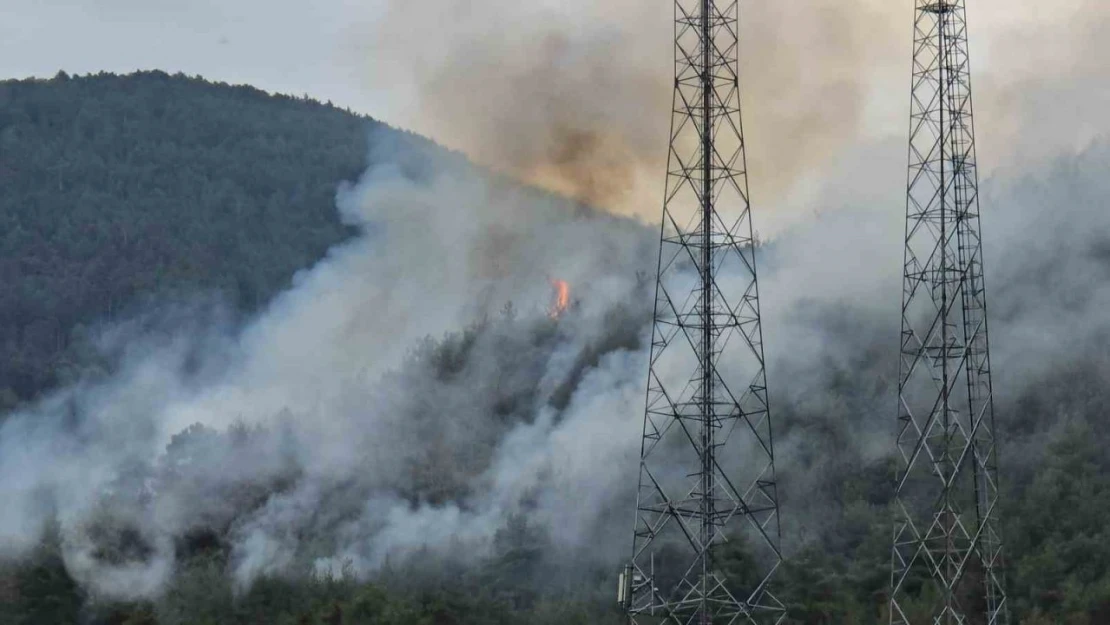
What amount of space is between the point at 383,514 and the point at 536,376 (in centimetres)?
1454

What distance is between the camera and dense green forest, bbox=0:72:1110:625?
4703 cm

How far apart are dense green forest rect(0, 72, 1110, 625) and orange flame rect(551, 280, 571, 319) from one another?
2.98 m

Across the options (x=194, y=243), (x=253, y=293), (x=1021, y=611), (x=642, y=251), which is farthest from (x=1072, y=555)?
(x=194, y=243)

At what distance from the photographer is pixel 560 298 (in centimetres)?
8412

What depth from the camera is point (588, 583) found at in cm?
5000

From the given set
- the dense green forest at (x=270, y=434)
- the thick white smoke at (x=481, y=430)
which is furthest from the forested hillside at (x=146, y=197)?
the thick white smoke at (x=481, y=430)

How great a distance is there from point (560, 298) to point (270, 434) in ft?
81.1

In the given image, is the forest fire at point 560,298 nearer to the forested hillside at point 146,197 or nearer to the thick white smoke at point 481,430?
the thick white smoke at point 481,430

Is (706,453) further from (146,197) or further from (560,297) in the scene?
(146,197)

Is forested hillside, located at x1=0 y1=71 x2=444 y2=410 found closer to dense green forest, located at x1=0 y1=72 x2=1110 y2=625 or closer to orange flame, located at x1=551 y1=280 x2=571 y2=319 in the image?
dense green forest, located at x1=0 y1=72 x2=1110 y2=625

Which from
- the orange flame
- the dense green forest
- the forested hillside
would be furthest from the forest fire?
the forested hillside

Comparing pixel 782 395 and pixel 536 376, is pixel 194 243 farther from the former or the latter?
pixel 782 395

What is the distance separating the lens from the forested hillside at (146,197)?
12206 centimetres

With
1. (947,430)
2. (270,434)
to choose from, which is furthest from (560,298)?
(947,430)
